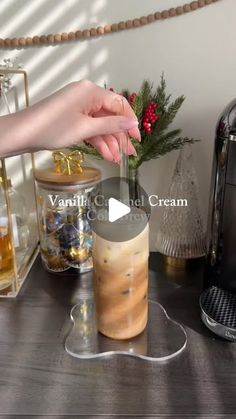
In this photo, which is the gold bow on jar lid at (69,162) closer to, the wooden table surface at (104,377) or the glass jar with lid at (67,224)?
the glass jar with lid at (67,224)

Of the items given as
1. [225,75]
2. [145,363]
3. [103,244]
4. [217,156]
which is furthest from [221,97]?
[145,363]

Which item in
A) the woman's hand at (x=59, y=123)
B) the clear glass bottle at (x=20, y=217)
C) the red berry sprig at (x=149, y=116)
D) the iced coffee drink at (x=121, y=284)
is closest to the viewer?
the woman's hand at (x=59, y=123)

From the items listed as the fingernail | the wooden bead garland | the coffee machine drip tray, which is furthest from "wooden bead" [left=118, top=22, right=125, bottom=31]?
the coffee machine drip tray

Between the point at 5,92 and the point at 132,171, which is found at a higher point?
the point at 5,92

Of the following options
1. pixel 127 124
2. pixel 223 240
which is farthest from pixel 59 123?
pixel 223 240

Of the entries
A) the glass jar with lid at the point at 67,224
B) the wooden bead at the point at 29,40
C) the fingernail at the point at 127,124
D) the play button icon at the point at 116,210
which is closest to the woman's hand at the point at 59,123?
the fingernail at the point at 127,124

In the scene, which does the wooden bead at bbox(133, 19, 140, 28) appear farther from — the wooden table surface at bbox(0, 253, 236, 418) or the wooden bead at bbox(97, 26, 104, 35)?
the wooden table surface at bbox(0, 253, 236, 418)

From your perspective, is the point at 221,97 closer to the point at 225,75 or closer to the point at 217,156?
the point at 225,75
